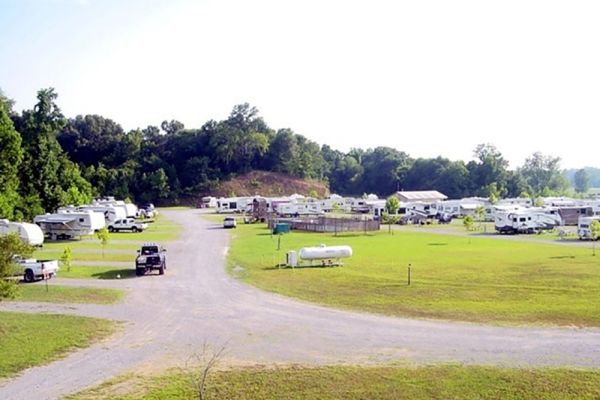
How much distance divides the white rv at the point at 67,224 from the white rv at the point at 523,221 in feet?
133

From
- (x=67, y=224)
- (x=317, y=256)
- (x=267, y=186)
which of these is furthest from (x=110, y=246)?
(x=267, y=186)

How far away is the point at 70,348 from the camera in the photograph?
727 inches

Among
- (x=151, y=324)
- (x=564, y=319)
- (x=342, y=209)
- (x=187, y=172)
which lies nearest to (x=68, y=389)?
(x=151, y=324)

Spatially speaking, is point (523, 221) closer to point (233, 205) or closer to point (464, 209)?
point (464, 209)

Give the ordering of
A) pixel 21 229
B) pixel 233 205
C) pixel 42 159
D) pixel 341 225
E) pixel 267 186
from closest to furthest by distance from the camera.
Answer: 1. pixel 21 229
2. pixel 341 225
3. pixel 42 159
4. pixel 233 205
5. pixel 267 186

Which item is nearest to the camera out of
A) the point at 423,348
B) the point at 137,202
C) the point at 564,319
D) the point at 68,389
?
the point at 68,389

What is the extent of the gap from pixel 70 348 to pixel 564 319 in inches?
652

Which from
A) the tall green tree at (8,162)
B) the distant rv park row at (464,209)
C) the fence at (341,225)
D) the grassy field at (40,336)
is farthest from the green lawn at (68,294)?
the distant rv park row at (464,209)

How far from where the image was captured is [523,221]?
2443 inches

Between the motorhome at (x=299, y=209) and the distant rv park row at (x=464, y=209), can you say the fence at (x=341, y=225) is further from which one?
the motorhome at (x=299, y=209)

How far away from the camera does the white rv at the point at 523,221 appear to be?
Answer: 203 ft

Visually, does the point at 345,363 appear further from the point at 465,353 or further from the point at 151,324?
the point at 151,324

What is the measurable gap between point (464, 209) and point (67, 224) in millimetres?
54329

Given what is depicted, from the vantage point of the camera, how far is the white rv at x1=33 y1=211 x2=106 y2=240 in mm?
55469
